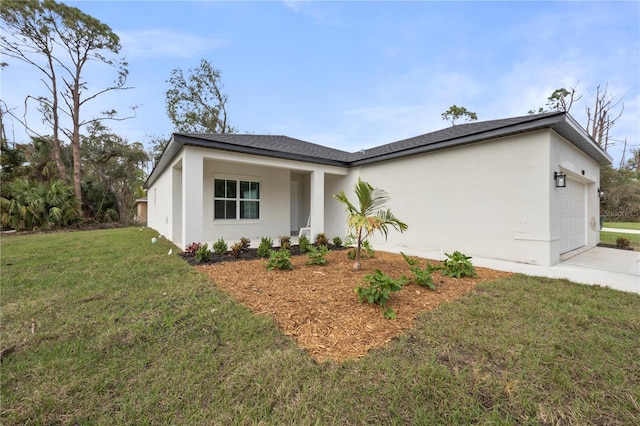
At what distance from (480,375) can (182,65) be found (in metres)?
25.5

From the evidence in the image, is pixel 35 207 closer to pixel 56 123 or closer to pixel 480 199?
pixel 56 123

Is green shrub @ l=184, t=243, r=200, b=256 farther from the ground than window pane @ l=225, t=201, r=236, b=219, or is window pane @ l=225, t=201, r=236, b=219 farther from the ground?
window pane @ l=225, t=201, r=236, b=219

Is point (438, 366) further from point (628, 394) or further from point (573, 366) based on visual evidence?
point (628, 394)

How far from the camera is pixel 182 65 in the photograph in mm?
20188

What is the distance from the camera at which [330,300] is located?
361 centimetres

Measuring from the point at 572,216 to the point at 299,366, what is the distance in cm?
921

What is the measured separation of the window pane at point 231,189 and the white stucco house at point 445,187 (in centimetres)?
3

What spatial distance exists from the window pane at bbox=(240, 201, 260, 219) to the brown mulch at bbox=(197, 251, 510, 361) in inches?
152

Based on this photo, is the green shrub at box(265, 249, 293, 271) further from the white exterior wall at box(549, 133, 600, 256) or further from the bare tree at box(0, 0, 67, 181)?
the bare tree at box(0, 0, 67, 181)

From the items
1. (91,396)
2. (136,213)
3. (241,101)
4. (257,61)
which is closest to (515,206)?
(91,396)

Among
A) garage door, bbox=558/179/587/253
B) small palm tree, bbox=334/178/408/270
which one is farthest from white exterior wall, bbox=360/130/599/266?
small palm tree, bbox=334/178/408/270

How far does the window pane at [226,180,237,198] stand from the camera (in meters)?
9.05

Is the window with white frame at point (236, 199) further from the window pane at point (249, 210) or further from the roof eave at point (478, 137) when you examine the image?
the roof eave at point (478, 137)

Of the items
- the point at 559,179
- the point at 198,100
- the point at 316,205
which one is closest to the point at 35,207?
the point at 198,100
